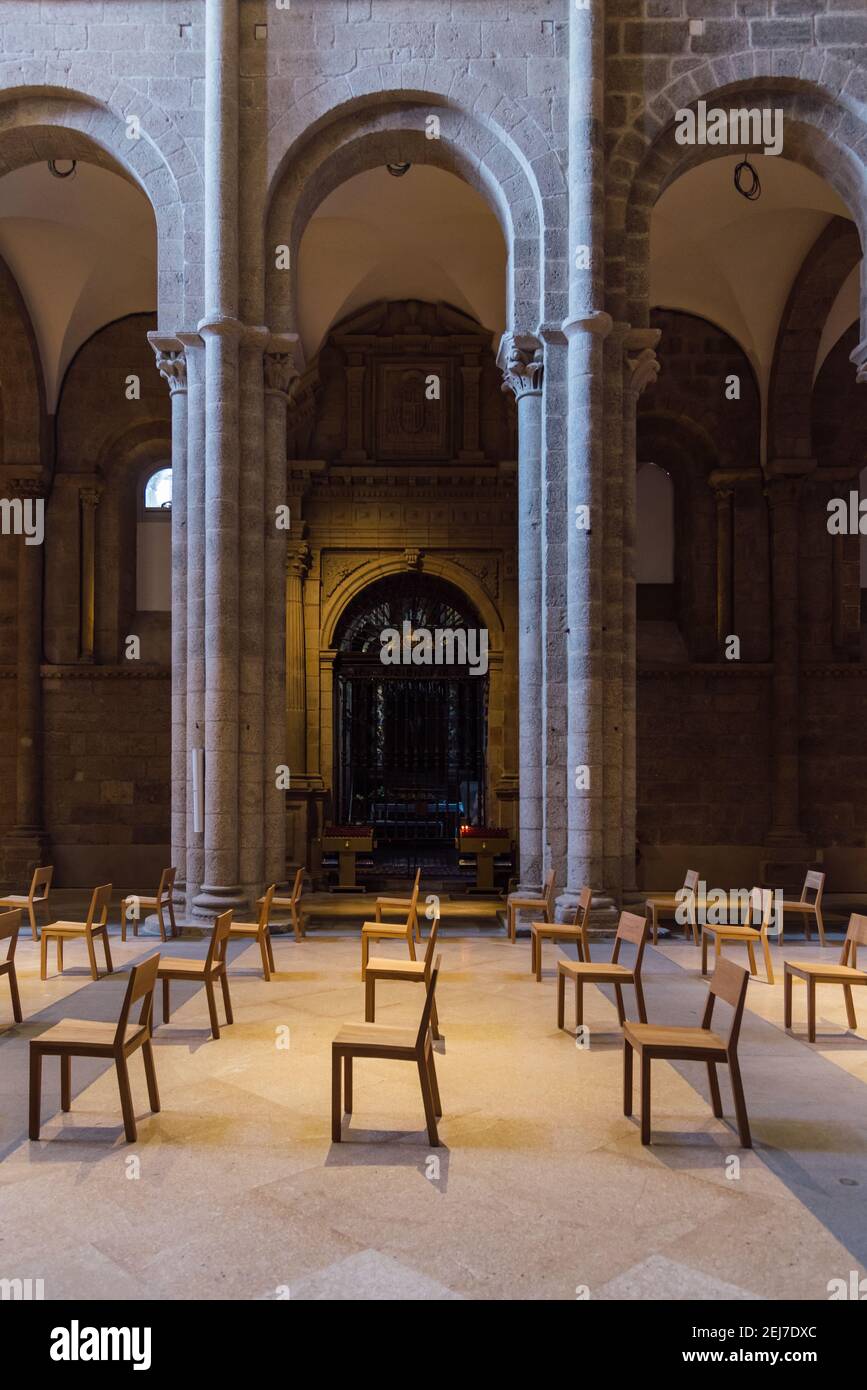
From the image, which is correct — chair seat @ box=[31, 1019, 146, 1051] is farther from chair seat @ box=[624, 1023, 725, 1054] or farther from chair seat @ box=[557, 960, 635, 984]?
chair seat @ box=[557, 960, 635, 984]

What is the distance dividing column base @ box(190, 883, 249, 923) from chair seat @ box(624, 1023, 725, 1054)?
569cm

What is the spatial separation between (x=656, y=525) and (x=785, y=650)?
294cm

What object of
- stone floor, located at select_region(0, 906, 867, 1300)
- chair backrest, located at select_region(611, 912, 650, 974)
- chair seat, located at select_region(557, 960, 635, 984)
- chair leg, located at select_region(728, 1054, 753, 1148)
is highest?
chair backrest, located at select_region(611, 912, 650, 974)

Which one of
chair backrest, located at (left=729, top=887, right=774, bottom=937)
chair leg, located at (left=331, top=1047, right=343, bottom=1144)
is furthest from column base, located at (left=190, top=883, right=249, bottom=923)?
chair leg, located at (left=331, top=1047, right=343, bottom=1144)

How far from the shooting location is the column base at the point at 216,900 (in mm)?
9781

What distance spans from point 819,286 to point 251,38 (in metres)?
8.16

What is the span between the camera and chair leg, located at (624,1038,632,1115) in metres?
4.79

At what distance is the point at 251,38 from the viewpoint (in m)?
10.2

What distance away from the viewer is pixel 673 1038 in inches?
185

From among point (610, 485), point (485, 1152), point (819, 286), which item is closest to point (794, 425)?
point (819, 286)

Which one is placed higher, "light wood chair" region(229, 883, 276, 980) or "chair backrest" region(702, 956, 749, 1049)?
"chair backrest" region(702, 956, 749, 1049)

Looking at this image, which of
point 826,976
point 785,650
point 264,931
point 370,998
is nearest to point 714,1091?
point 826,976

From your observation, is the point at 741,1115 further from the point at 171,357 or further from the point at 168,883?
the point at 171,357
